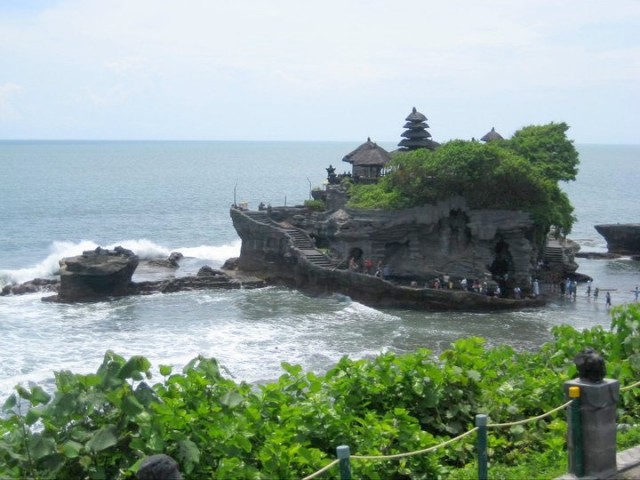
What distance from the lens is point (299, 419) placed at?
9492 mm

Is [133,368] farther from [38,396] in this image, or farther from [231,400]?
[231,400]

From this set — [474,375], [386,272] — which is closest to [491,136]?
[386,272]

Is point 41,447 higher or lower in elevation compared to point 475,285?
higher

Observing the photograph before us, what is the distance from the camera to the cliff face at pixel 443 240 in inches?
1665

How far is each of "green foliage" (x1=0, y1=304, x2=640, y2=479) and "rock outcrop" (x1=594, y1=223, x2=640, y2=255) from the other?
5257 centimetres

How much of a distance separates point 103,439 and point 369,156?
43104 millimetres

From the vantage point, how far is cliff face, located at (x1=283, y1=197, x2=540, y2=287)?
42281 mm

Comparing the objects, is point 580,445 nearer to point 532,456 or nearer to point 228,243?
point 532,456

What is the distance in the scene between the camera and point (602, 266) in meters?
55.9

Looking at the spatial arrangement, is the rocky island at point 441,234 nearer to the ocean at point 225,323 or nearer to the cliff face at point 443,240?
the cliff face at point 443,240

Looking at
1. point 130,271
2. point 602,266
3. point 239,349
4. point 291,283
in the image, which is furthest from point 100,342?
point 602,266

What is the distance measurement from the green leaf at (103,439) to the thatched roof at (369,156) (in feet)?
137

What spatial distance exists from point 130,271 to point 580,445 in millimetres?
38075

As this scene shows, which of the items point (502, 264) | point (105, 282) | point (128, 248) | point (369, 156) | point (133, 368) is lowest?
point (105, 282)
